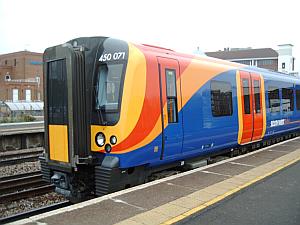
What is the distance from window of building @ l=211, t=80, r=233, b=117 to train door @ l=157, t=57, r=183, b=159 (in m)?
1.59

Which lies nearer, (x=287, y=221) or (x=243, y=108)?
(x=287, y=221)

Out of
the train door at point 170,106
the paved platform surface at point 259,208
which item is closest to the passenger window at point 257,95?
the paved platform surface at point 259,208

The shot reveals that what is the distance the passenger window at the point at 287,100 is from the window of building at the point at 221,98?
16.1 ft

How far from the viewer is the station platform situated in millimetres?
4461

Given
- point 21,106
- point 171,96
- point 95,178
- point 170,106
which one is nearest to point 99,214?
point 95,178

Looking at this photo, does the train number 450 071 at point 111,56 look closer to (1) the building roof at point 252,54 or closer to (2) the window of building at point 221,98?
(2) the window of building at point 221,98

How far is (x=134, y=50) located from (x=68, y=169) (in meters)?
2.42

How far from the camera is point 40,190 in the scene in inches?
317

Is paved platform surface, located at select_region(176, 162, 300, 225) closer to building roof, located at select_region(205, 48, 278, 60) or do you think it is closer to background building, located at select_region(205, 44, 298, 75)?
background building, located at select_region(205, 44, 298, 75)

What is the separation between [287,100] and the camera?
13391mm

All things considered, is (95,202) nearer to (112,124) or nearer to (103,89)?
(112,124)

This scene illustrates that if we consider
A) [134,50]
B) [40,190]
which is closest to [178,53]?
[134,50]

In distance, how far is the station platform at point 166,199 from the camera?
14.6 feet

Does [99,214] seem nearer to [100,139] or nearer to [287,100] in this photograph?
[100,139]
